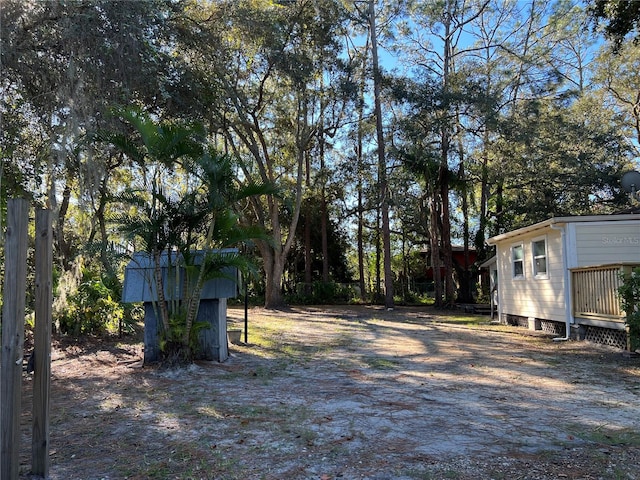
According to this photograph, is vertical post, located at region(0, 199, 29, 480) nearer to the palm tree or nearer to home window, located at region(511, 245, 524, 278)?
the palm tree

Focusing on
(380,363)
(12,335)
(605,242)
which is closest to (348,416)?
(12,335)

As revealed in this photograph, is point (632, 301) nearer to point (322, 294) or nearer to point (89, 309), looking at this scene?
point (89, 309)

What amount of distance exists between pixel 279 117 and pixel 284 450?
60.9ft

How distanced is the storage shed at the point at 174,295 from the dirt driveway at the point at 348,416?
483 mm

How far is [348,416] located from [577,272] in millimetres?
7870

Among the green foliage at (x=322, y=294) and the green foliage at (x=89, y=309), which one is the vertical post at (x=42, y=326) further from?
the green foliage at (x=322, y=294)

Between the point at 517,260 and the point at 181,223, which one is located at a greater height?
the point at 181,223

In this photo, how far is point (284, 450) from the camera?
3.92 metres

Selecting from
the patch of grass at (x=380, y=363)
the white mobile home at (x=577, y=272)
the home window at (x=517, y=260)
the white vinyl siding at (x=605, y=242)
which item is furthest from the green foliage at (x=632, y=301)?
the home window at (x=517, y=260)

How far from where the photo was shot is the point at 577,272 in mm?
10609

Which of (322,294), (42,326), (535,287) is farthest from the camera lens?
(322,294)

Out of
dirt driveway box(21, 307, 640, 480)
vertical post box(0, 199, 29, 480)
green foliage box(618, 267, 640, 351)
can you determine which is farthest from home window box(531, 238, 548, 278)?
vertical post box(0, 199, 29, 480)

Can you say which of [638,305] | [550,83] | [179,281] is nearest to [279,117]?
[550,83]

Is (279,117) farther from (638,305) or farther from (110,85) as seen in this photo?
(638,305)
